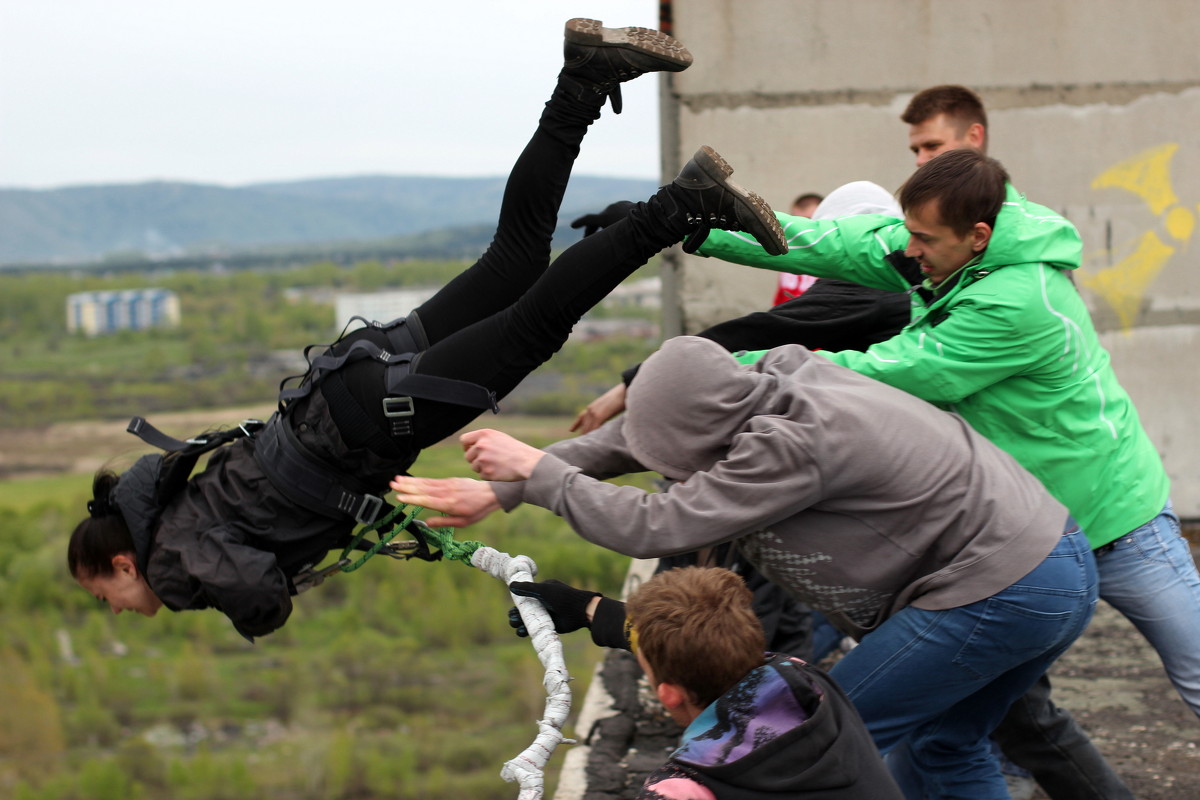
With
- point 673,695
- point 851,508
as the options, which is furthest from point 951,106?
point 673,695

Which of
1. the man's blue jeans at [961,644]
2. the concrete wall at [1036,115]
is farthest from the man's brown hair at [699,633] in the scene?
the concrete wall at [1036,115]

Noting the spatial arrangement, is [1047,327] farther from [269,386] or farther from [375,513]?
[269,386]

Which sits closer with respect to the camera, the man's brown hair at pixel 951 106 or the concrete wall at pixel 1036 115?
the man's brown hair at pixel 951 106

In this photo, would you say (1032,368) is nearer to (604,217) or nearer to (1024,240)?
(1024,240)

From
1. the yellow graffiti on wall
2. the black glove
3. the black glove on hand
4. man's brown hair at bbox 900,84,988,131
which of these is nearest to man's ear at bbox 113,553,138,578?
the black glove on hand

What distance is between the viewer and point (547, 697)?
2.08m

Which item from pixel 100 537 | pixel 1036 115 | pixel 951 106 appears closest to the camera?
pixel 100 537

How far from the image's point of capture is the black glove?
8.72 feet

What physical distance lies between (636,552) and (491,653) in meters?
45.2

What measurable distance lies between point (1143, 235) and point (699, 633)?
14.2ft

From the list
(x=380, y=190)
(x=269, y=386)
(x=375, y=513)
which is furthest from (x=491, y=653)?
(x=380, y=190)

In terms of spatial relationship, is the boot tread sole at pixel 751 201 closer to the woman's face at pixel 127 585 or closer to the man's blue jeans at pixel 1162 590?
the man's blue jeans at pixel 1162 590

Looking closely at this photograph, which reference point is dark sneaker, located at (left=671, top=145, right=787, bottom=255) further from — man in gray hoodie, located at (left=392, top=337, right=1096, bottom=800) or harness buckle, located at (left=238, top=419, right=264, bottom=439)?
harness buckle, located at (left=238, top=419, right=264, bottom=439)

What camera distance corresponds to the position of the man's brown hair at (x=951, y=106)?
307cm
